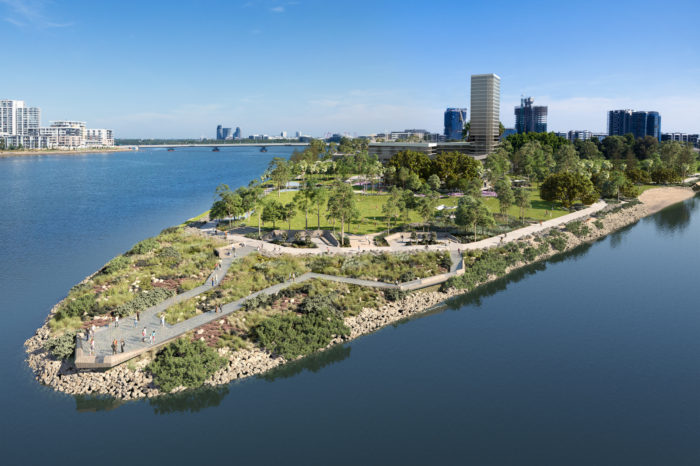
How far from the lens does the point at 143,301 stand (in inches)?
1806

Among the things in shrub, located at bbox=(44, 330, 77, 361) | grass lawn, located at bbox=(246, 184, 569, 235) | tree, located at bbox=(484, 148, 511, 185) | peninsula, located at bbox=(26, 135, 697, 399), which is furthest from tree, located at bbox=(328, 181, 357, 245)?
tree, located at bbox=(484, 148, 511, 185)

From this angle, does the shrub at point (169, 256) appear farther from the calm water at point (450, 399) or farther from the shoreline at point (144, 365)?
the shoreline at point (144, 365)

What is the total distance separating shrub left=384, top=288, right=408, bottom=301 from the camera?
51156 millimetres

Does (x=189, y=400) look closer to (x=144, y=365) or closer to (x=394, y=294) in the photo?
(x=144, y=365)

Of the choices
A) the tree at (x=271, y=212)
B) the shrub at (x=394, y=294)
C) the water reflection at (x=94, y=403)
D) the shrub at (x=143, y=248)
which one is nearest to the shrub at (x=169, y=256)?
the shrub at (x=143, y=248)

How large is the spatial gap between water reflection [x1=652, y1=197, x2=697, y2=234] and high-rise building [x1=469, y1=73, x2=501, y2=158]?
6834 cm

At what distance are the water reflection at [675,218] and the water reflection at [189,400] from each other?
92.0 m

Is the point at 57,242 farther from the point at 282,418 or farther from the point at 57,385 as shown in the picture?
the point at 282,418

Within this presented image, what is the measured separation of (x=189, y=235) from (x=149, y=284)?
74.4 ft

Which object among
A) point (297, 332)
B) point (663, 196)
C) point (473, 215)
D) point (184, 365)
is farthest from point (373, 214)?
point (663, 196)

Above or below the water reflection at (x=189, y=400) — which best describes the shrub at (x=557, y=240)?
above

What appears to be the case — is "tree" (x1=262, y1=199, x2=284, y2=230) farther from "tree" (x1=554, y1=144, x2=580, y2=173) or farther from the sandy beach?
the sandy beach

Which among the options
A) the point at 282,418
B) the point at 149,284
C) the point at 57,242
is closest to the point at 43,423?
the point at 282,418

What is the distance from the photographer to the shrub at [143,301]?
145 feet
